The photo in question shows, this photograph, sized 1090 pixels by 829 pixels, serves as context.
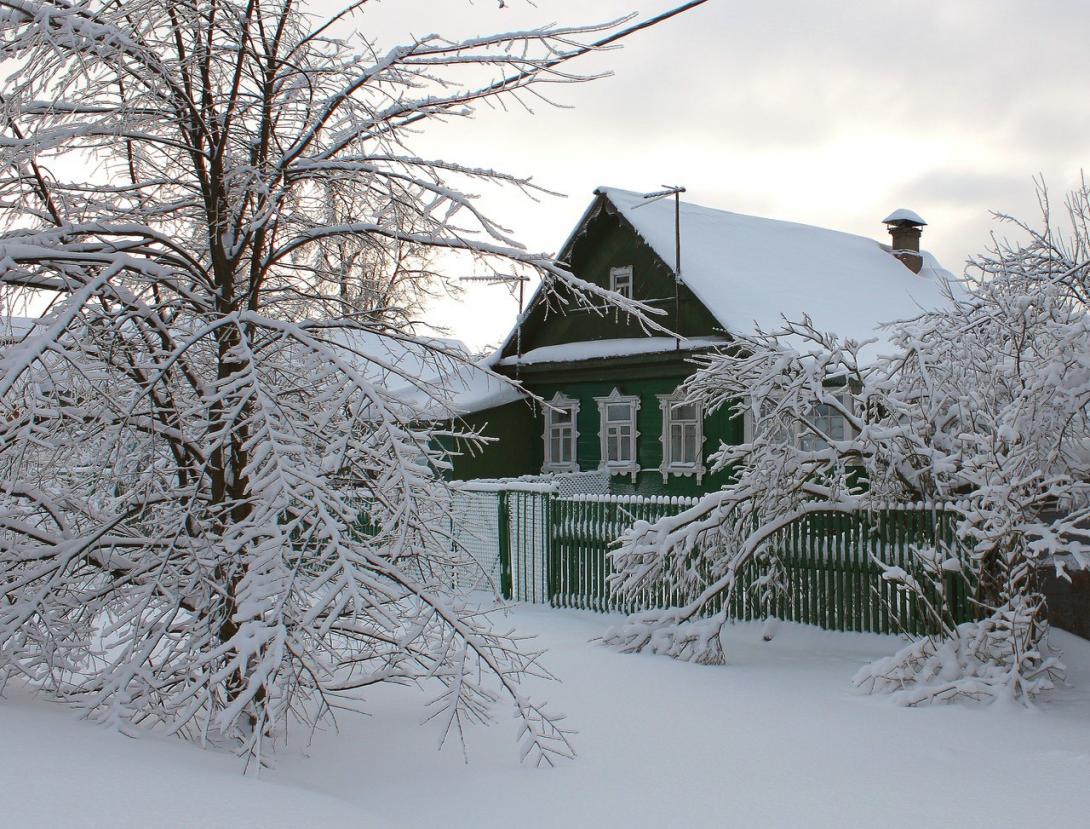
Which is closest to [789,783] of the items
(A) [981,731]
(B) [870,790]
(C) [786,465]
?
(B) [870,790]

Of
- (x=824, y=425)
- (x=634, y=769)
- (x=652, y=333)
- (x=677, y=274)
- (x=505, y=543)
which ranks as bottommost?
(x=634, y=769)

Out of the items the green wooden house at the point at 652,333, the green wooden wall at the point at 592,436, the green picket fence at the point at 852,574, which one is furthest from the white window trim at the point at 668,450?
the green picket fence at the point at 852,574

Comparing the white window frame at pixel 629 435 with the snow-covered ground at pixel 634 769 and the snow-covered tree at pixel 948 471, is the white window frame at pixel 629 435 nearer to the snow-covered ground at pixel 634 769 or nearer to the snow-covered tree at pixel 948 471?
the snow-covered tree at pixel 948 471

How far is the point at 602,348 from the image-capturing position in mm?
22109

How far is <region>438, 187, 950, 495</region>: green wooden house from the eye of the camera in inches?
802

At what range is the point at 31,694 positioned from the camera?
5.79 m

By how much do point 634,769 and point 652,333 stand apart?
14.8 meters

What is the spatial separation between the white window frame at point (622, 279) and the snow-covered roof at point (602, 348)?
44.8 inches

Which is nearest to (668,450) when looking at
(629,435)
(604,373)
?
(629,435)

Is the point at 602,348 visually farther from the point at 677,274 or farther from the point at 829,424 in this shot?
the point at 829,424

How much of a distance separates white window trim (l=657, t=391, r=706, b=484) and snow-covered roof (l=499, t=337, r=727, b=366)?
3.53 ft

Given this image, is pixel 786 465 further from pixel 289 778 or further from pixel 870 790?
pixel 289 778

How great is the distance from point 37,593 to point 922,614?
6582 millimetres

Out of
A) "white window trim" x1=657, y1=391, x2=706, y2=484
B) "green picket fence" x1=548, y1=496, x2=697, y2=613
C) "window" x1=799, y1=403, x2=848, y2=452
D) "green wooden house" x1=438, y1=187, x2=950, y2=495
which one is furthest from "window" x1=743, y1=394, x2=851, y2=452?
"green picket fence" x1=548, y1=496, x2=697, y2=613
